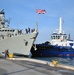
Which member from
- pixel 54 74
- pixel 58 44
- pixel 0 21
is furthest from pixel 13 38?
pixel 54 74

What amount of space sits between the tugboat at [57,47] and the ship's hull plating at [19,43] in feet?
37.7

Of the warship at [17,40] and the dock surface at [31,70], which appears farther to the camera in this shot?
the warship at [17,40]

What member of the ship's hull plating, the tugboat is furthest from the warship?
the tugboat

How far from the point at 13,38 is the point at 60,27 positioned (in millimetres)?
35118

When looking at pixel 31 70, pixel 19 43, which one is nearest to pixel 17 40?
pixel 19 43

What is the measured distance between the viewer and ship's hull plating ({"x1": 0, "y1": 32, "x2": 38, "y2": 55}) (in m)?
52.8

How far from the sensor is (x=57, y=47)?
73.4 m

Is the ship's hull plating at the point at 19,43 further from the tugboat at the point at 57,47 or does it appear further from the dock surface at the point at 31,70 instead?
the dock surface at the point at 31,70

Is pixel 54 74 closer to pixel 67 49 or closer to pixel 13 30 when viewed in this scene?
pixel 13 30

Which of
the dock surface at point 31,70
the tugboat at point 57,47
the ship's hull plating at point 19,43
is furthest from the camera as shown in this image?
the tugboat at point 57,47

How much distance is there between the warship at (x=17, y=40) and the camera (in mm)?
52800

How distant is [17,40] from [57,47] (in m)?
22.9

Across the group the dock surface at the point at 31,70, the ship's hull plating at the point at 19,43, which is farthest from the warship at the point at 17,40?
the dock surface at the point at 31,70

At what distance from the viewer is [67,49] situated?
7556 centimetres
